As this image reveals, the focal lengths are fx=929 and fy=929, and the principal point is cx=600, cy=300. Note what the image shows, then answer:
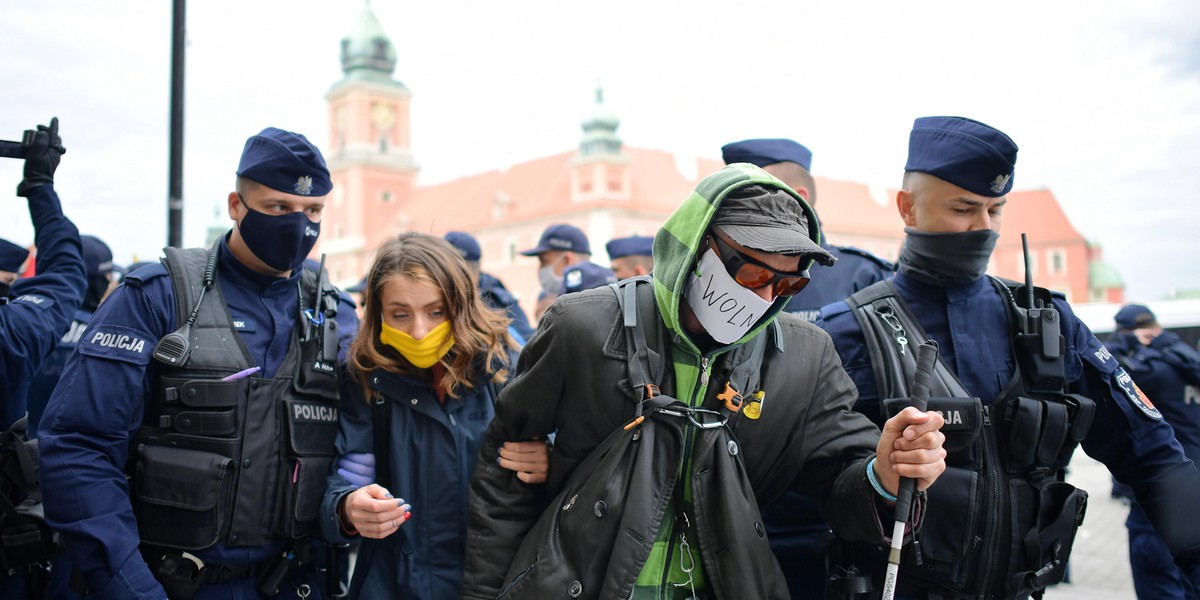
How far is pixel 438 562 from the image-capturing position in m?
3.18

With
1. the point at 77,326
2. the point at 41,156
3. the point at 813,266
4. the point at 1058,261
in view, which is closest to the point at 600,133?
the point at 1058,261

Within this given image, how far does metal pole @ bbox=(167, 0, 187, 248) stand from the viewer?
6.15 metres

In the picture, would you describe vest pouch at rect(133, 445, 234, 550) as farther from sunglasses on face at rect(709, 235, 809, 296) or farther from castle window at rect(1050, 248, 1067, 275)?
castle window at rect(1050, 248, 1067, 275)

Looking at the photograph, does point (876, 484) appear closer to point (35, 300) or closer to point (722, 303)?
point (722, 303)

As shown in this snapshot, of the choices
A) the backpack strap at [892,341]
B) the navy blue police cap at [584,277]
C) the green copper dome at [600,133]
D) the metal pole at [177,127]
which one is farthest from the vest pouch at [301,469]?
the green copper dome at [600,133]

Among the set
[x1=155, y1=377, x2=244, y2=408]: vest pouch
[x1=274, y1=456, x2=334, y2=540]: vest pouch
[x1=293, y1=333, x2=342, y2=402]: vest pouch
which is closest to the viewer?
[x1=155, y1=377, x2=244, y2=408]: vest pouch

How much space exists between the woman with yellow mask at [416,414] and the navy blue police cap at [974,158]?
5.47ft

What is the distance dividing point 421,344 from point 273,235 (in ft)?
2.14

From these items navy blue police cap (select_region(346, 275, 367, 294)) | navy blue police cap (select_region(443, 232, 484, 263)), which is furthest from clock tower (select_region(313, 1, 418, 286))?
navy blue police cap (select_region(443, 232, 484, 263))

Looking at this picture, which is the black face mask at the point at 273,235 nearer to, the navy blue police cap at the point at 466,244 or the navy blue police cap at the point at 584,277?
the navy blue police cap at the point at 466,244

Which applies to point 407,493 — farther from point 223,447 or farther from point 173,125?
point 173,125

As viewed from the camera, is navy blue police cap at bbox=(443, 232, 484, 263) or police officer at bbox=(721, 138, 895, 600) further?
navy blue police cap at bbox=(443, 232, 484, 263)

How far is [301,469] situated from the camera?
3.14 metres

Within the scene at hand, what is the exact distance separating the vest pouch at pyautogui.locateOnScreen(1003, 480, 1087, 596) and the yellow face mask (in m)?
1.92
